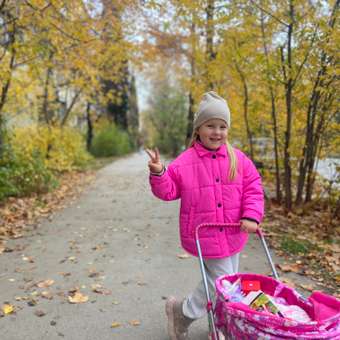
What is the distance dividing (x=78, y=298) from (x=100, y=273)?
2.25 ft

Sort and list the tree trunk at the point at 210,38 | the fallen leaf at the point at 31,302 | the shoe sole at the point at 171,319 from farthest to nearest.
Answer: the tree trunk at the point at 210,38, the fallen leaf at the point at 31,302, the shoe sole at the point at 171,319

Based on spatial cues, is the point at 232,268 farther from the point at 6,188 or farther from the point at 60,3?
the point at 6,188

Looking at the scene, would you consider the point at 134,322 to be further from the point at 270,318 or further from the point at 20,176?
the point at 20,176

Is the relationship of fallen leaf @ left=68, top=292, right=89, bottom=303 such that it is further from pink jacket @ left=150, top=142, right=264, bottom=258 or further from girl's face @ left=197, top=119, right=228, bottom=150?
girl's face @ left=197, top=119, right=228, bottom=150

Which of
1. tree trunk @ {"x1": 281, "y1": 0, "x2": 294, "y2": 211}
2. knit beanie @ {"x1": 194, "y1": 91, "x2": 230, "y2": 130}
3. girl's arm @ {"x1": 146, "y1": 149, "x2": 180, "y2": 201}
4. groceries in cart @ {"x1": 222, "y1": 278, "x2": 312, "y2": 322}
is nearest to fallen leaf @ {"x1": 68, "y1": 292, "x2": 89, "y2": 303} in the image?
girl's arm @ {"x1": 146, "y1": 149, "x2": 180, "y2": 201}

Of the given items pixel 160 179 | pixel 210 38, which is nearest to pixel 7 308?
pixel 160 179

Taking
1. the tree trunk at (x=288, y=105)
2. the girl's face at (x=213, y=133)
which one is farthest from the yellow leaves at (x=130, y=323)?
the tree trunk at (x=288, y=105)

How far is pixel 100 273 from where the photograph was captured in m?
4.53

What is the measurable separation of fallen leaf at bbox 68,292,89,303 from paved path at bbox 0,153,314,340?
0.06 meters

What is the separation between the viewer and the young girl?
2771 millimetres

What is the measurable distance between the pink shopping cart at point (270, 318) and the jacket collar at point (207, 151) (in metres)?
0.52

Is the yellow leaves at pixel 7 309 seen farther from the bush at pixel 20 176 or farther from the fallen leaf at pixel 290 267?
the bush at pixel 20 176

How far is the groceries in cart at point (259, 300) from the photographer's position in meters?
2.08

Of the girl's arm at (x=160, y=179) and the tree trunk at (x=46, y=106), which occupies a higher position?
the tree trunk at (x=46, y=106)
